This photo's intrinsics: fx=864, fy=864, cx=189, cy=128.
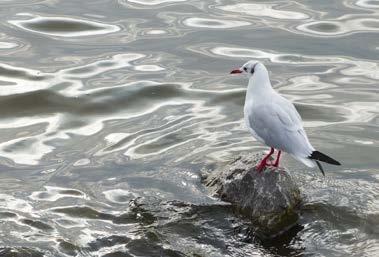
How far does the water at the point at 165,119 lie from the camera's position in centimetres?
757

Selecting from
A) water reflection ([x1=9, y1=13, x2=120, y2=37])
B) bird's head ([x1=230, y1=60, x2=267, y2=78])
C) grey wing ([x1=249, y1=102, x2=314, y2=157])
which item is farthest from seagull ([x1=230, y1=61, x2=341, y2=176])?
water reflection ([x1=9, y1=13, x2=120, y2=37])

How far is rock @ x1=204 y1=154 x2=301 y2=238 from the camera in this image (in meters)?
7.60

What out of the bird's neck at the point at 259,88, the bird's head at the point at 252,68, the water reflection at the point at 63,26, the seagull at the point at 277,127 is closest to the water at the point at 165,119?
the water reflection at the point at 63,26

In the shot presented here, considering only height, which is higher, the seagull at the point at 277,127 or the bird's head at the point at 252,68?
the bird's head at the point at 252,68

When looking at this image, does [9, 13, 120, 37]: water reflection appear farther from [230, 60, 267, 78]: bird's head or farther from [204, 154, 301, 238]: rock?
[204, 154, 301, 238]: rock

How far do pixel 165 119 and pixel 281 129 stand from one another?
3218 mm

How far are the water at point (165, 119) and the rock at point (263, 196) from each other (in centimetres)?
11

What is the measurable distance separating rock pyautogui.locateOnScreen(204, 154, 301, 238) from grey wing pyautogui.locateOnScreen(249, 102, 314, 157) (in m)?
0.34

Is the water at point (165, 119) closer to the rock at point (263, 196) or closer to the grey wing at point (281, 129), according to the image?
the rock at point (263, 196)

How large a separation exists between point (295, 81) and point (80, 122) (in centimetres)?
311

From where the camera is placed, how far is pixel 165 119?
34.6 feet

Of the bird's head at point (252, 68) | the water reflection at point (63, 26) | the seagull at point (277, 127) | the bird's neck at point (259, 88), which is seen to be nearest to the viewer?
the seagull at point (277, 127)

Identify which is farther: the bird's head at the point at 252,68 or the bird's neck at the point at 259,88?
the bird's head at the point at 252,68

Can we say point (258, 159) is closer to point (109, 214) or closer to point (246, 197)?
point (246, 197)
